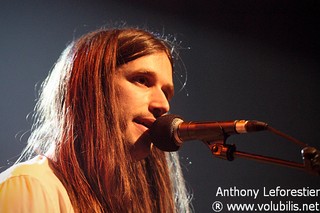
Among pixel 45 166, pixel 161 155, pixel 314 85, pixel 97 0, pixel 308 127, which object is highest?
pixel 97 0

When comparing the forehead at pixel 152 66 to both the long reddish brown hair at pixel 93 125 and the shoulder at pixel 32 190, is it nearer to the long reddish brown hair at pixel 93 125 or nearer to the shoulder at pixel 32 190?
the long reddish brown hair at pixel 93 125

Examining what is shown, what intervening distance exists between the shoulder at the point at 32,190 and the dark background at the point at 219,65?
1.20 m

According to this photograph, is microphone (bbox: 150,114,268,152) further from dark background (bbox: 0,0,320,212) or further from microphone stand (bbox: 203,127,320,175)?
dark background (bbox: 0,0,320,212)

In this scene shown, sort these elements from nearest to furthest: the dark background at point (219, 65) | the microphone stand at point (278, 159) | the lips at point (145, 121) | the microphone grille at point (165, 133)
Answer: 1. the microphone stand at point (278, 159)
2. the microphone grille at point (165, 133)
3. the lips at point (145, 121)
4. the dark background at point (219, 65)

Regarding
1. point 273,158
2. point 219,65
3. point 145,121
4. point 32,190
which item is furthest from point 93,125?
point 219,65

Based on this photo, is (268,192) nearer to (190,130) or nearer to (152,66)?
(152,66)

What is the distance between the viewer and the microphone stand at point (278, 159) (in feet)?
2.88

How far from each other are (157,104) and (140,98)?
2.0 inches

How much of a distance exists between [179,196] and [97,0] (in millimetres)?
1337

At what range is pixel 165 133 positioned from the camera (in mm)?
1123

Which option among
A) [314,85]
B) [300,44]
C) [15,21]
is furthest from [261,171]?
[15,21]

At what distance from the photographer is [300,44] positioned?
8.70ft

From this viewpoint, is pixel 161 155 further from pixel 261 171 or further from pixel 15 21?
pixel 15 21

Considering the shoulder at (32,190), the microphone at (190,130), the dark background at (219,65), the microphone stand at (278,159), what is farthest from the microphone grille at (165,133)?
the dark background at (219,65)
